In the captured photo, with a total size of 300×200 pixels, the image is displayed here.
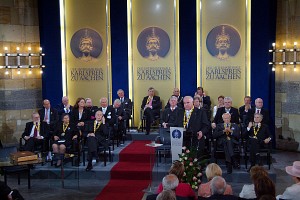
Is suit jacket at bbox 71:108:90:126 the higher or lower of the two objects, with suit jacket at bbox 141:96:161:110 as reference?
lower

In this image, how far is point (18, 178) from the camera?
9367 mm

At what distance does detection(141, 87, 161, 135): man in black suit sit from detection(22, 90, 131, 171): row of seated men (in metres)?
0.55

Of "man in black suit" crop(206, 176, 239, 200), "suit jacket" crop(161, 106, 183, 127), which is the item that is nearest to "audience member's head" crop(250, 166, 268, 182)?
"man in black suit" crop(206, 176, 239, 200)

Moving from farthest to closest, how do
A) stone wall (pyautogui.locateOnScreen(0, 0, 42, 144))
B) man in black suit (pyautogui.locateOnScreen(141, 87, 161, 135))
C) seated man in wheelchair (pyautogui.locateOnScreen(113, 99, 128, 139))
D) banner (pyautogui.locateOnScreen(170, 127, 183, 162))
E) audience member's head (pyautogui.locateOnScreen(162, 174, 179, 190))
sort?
stone wall (pyautogui.locateOnScreen(0, 0, 42, 144)) → man in black suit (pyautogui.locateOnScreen(141, 87, 161, 135)) → seated man in wheelchair (pyautogui.locateOnScreen(113, 99, 128, 139)) → banner (pyautogui.locateOnScreen(170, 127, 183, 162)) → audience member's head (pyautogui.locateOnScreen(162, 174, 179, 190))

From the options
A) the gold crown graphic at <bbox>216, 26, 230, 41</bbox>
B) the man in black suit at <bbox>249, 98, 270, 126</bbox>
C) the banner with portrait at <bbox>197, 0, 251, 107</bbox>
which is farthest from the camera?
the gold crown graphic at <bbox>216, 26, 230, 41</bbox>

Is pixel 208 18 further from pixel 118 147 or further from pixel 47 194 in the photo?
pixel 47 194

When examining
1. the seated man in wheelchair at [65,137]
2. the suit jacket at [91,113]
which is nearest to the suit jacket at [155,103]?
the suit jacket at [91,113]

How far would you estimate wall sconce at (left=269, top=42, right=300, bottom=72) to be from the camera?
11533 millimetres

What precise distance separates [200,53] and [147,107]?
7.42 feet

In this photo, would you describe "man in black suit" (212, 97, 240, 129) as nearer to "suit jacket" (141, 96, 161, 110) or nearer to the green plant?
"suit jacket" (141, 96, 161, 110)

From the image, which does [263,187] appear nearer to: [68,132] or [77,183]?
[77,183]

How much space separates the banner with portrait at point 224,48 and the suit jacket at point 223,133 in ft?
9.78

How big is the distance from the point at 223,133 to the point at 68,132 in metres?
3.30

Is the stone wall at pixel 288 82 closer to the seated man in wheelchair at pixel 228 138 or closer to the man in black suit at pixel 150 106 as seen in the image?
the seated man in wheelchair at pixel 228 138
